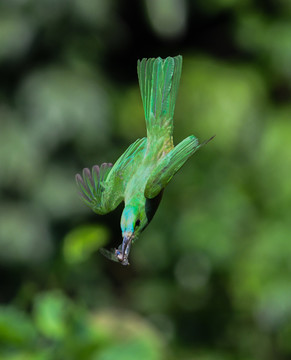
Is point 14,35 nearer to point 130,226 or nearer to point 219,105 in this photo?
point 219,105

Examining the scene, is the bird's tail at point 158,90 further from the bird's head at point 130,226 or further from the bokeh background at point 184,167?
the bokeh background at point 184,167

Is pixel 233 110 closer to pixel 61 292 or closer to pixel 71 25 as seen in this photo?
pixel 71 25

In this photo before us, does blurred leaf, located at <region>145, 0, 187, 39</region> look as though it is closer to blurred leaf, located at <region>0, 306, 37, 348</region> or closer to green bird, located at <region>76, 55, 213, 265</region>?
blurred leaf, located at <region>0, 306, 37, 348</region>

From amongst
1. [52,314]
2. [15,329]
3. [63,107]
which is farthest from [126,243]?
[63,107]

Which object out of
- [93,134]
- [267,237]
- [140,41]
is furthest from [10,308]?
[140,41]

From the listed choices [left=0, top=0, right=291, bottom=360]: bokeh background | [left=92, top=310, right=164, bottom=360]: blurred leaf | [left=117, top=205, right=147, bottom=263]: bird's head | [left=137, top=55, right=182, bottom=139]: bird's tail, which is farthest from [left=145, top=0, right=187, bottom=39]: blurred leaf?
[left=117, top=205, right=147, bottom=263]: bird's head

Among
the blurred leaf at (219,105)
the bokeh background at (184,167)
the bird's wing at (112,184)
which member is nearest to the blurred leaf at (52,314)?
the bird's wing at (112,184)
